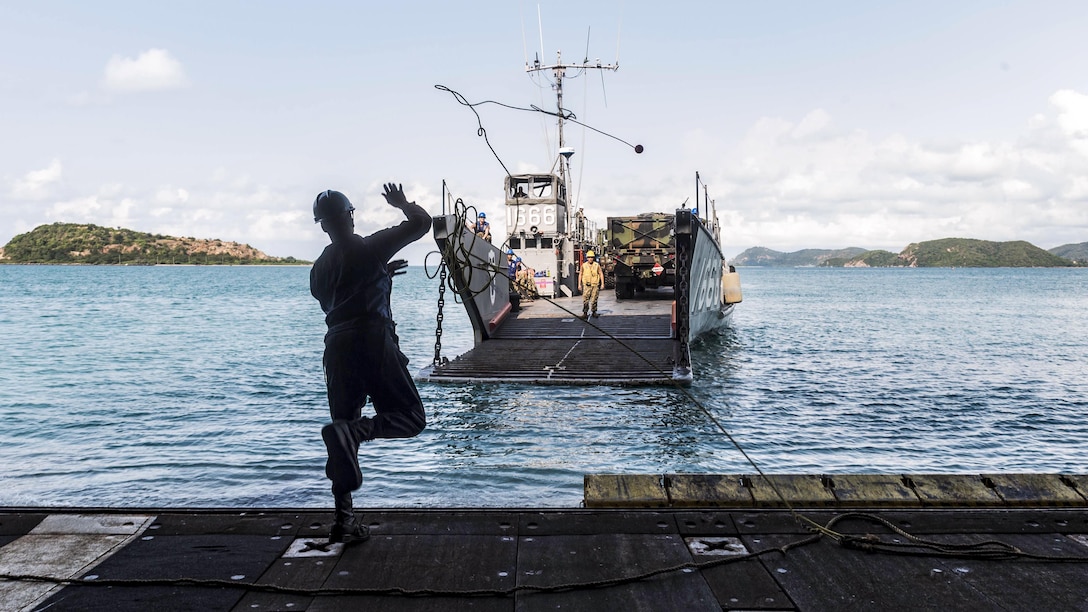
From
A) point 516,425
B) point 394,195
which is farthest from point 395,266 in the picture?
point 516,425

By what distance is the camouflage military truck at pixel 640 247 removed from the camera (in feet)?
79.8

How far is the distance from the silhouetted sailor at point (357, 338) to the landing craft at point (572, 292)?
4.60 ft

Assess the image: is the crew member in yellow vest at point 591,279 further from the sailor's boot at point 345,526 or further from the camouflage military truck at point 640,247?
the sailor's boot at point 345,526

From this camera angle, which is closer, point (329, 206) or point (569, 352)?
point (329, 206)

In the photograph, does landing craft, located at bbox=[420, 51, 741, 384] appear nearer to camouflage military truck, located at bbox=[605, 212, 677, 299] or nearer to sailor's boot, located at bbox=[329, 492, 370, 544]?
camouflage military truck, located at bbox=[605, 212, 677, 299]

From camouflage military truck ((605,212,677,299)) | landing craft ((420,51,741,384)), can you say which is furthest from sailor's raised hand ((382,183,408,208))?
camouflage military truck ((605,212,677,299))

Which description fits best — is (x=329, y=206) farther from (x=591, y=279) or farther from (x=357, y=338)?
(x=591, y=279)

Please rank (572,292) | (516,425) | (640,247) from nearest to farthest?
(516,425) → (640,247) → (572,292)

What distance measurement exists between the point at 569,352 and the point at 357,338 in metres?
11.8

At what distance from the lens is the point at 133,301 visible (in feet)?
192

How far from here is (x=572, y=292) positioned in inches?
1043

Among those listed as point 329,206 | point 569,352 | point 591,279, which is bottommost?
point 569,352

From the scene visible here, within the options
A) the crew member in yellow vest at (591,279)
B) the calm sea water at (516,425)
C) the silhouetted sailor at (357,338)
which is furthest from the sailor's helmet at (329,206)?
the crew member in yellow vest at (591,279)

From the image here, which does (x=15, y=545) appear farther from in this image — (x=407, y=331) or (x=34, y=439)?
(x=407, y=331)
